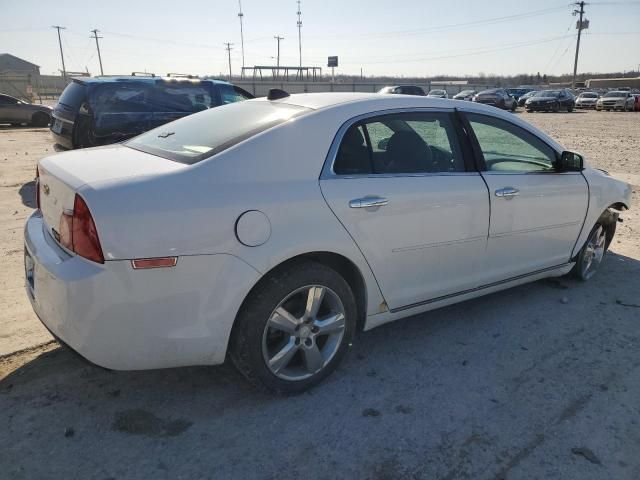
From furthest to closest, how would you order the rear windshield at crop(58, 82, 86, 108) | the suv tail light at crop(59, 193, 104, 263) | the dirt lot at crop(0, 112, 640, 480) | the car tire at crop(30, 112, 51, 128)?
the car tire at crop(30, 112, 51, 128)
the rear windshield at crop(58, 82, 86, 108)
the dirt lot at crop(0, 112, 640, 480)
the suv tail light at crop(59, 193, 104, 263)

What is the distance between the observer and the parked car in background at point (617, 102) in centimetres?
3750

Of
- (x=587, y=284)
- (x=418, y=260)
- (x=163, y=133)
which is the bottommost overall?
(x=587, y=284)

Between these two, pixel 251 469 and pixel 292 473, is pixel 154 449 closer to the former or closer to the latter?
pixel 251 469

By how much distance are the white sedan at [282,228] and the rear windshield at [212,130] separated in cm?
2

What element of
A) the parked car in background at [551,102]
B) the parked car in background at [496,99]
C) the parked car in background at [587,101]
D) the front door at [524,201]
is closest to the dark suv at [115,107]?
the front door at [524,201]

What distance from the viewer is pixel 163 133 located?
3.49 metres

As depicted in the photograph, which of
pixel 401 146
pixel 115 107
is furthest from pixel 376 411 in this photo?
pixel 115 107

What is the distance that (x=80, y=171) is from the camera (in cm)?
268

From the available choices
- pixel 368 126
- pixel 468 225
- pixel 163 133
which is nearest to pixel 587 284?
pixel 468 225

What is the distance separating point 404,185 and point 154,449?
1.96 metres

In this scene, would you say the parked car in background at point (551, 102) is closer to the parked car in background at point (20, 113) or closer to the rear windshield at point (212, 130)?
the parked car in background at point (20, 113)

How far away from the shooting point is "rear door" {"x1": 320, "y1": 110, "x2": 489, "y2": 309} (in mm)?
2961

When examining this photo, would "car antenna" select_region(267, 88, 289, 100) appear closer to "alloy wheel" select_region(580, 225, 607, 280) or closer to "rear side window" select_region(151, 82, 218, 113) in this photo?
"alloy wheel" select_region(580, 225, 607, 280)

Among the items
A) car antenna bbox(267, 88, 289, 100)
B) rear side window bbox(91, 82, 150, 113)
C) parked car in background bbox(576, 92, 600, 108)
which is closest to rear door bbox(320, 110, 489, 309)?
car antenna bbox(267, 88, 289, 100)
